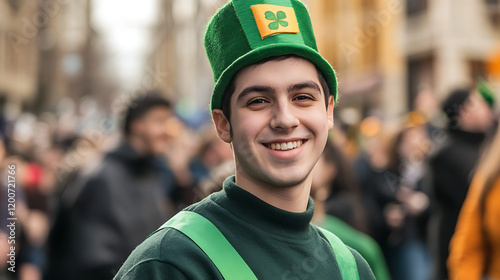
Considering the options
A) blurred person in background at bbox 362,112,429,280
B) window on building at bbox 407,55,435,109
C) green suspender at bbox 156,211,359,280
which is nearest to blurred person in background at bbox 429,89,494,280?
blurred person in background at bbox 362,112,429,280

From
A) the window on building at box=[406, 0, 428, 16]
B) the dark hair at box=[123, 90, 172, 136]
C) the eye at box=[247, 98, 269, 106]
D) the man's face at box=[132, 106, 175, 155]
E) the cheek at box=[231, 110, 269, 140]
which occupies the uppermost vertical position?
the eye at box=[247, 98, 269, 106]

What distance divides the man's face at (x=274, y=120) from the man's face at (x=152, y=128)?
338 centimetres

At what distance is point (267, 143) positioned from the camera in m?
1.87

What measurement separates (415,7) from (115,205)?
2187 centimetres

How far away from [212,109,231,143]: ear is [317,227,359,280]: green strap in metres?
0.37

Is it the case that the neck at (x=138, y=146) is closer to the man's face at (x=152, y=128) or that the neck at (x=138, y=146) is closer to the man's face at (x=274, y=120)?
the man's face at (x=152, y=128)

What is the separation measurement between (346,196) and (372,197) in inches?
90.3

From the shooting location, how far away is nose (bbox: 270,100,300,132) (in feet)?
6.05

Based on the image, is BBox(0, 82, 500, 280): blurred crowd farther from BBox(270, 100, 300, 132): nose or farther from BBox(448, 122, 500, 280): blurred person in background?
BBox(270, 100, 300, 132): nose

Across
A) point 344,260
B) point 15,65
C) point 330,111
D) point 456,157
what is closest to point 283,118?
point 330,111

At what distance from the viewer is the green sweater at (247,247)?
169 cm

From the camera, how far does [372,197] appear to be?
7.70 meters

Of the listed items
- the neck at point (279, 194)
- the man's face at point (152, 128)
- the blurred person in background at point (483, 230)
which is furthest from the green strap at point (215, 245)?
the man's face at point (152, 128)

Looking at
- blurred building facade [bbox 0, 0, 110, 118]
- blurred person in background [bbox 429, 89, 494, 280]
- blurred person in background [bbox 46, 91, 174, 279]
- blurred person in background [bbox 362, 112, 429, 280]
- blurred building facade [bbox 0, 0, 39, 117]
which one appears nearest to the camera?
blurred person in background [bbox 46, 91, 174, 279]
